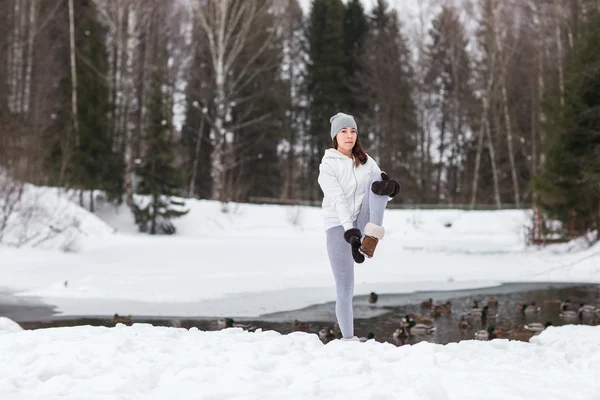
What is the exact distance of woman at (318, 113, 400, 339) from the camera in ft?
17.0

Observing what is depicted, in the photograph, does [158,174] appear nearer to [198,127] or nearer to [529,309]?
[198,127]

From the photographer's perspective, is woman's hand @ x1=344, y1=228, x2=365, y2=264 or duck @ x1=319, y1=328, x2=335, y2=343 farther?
duck @ x1=319, y1=328, x2=335, y2=343

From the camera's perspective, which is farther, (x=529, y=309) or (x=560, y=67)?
(x=560, y=67)

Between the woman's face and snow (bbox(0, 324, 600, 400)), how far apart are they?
64.9 inches

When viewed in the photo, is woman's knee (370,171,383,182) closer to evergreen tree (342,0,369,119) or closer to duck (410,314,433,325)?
duck (410,314,433,325)

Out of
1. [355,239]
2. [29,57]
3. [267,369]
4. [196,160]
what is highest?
[29,57]

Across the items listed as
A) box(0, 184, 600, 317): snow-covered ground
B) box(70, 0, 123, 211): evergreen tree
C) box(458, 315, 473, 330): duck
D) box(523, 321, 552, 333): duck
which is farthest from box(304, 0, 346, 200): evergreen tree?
box(523, 321, 552, 333): duck

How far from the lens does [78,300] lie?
10.9 meters

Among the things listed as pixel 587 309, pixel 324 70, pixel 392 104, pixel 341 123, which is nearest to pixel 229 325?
pixel 341 123

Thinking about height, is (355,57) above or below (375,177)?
above

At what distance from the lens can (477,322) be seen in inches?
386

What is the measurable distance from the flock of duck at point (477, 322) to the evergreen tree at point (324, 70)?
28018 mm

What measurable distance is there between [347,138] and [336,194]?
52 cm

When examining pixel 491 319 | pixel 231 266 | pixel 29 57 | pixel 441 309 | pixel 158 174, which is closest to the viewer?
pixel 491 319
